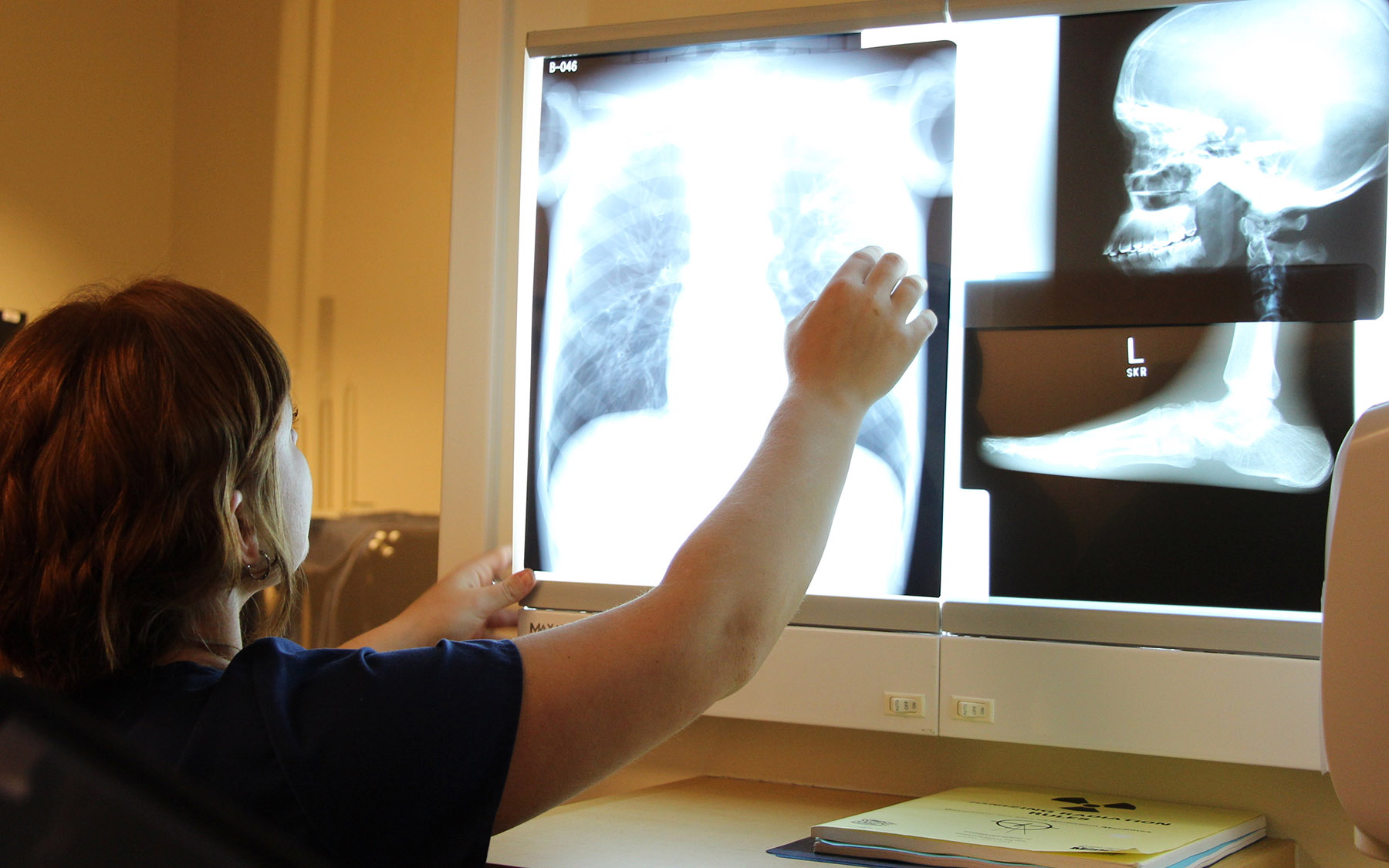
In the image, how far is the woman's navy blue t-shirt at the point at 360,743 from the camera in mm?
714

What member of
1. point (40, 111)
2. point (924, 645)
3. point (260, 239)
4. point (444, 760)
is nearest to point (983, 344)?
point (924, 645)

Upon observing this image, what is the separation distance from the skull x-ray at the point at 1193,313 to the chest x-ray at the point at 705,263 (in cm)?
14

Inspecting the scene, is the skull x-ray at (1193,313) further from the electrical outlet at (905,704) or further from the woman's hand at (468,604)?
the woman's hand at (468,604)

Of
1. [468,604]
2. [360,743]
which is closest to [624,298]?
[468,604]

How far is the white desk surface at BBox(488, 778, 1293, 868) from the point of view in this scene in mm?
1126

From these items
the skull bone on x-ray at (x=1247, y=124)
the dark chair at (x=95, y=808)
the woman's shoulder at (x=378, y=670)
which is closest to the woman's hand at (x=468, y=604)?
the woman's shoulder at (x=378, y=670)

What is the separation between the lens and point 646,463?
154cm

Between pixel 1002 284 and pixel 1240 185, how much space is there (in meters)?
0.29

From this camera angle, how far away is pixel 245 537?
0.87 metres

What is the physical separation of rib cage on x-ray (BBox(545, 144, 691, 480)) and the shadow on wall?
0.43 metres

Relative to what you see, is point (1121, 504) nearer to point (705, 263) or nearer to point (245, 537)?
point (705, 263)

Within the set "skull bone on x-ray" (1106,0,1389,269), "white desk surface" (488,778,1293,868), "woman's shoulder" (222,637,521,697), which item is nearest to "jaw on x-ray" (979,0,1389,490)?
"skull bone on x-ray" (1106,0,1389,269)

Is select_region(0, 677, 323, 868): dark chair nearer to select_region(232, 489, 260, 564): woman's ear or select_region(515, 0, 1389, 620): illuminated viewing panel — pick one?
select_region(232, 489, 260, 564): woman's ear

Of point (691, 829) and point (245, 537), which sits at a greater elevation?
point (245, 537)
